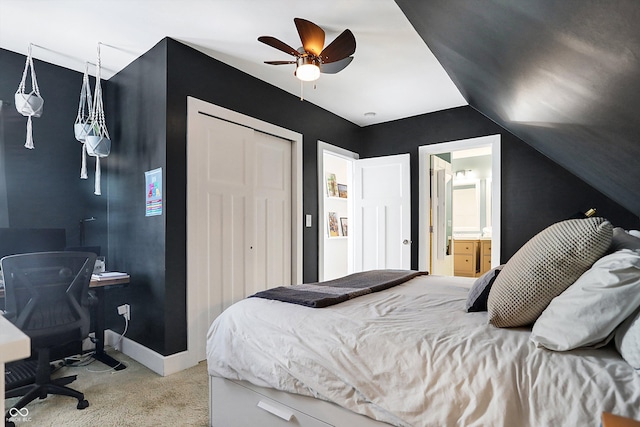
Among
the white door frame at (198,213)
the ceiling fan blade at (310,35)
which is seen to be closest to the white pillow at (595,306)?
the ceiling fan blade at (310,35)

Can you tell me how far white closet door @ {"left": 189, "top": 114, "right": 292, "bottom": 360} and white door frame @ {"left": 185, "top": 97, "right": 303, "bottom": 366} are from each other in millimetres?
38

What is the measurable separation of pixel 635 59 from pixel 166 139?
2.72 m

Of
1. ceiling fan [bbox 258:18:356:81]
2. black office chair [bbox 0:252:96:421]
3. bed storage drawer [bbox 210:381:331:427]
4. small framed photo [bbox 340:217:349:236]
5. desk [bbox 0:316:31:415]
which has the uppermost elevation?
ceiling fan [bbox 258:18:356:81]

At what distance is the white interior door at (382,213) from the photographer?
14.3 ft

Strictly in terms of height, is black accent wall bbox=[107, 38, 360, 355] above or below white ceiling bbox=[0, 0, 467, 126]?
below

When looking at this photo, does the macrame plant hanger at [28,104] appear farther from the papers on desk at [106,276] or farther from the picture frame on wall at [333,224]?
the picture frame on wall at [333,224]

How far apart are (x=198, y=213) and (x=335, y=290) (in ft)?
4.94

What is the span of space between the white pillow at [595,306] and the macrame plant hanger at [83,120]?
3365mm

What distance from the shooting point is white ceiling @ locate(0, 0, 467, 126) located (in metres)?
2.28

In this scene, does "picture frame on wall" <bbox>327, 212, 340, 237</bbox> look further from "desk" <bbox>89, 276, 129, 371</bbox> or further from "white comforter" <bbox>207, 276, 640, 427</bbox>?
"white comforter" <bbox>207, 276, 640, 427</bbox>

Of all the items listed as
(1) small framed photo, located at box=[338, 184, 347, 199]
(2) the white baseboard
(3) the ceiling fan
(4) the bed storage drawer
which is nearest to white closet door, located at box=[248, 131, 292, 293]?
(2) the white baseboard

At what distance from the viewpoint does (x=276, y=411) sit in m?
1.51

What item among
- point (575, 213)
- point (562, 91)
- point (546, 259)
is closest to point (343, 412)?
point (546, 259)

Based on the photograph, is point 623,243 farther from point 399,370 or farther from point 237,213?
point 237,213
